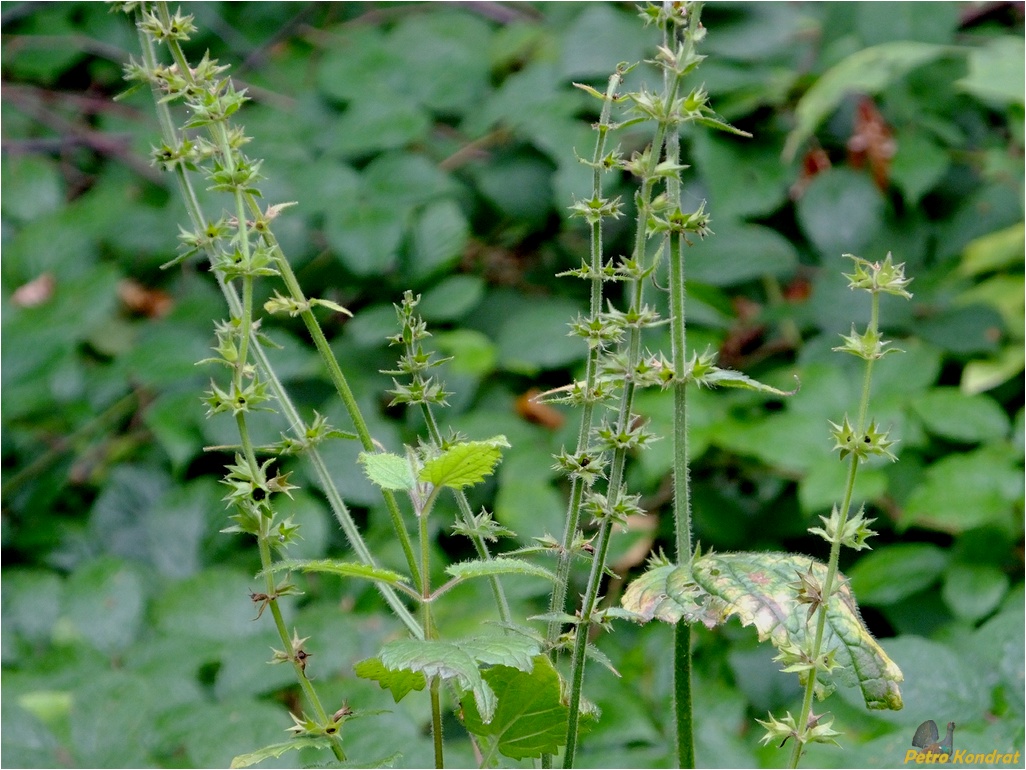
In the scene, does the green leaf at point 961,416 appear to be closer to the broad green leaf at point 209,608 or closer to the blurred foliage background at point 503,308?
the blurred foliage background at point 503,308

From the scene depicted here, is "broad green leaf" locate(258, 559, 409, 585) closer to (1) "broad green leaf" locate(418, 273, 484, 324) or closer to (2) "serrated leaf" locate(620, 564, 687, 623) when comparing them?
(2) "serrated leaf" locate(620, 564, 687, 623)

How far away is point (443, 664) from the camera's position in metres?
0.54

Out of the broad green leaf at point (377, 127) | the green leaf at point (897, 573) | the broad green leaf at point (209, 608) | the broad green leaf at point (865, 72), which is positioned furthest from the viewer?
the broad green leaf at point (377, 127)

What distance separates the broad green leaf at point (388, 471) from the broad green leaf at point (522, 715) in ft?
0.43

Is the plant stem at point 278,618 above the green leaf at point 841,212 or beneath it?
above

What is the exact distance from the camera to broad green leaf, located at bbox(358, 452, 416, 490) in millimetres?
597

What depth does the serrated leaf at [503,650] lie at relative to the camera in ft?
1.84

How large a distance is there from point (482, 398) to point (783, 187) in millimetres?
794

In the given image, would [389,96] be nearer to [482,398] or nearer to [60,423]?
[482,398]

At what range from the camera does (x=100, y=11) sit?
2719 millimetres

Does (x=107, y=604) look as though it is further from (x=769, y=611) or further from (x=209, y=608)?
(x=769, y=611)

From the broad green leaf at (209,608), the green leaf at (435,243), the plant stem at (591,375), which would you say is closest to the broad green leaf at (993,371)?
the green leaf at (435,243)

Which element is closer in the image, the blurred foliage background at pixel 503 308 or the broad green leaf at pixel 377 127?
the blurred foliage background at pixel 503 308

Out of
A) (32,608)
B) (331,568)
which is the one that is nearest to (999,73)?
(331,568)
